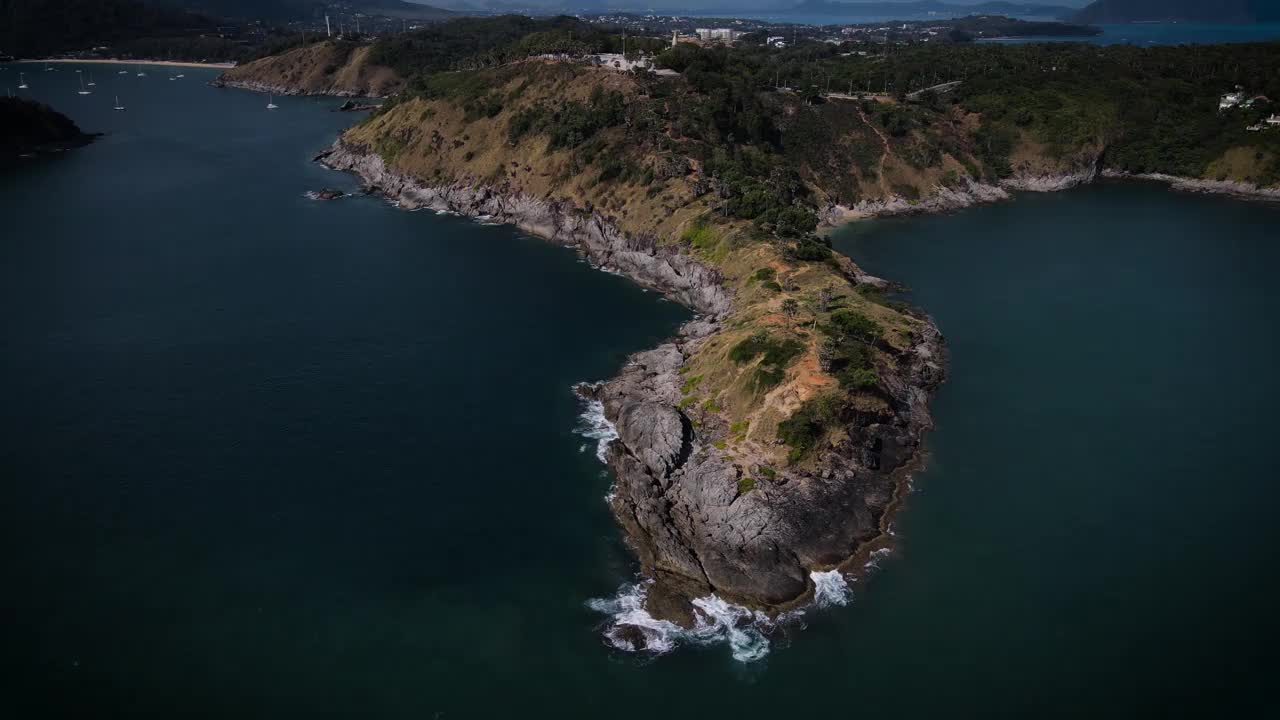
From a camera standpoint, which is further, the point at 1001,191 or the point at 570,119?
the point at 1001,191

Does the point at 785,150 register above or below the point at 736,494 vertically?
above

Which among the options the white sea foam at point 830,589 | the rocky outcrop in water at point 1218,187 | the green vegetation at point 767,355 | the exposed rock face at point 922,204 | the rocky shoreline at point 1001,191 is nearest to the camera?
the white sea foam at point 830,589

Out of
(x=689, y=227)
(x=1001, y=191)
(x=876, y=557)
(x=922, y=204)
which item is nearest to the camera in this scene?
(x=876, y=557)

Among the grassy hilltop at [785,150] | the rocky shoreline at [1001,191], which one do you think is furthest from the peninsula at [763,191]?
the rocky shoreline at [1001,191]

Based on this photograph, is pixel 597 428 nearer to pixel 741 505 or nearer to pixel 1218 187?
pixel 741 505

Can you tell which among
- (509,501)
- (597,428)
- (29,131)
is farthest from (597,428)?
(29,131)

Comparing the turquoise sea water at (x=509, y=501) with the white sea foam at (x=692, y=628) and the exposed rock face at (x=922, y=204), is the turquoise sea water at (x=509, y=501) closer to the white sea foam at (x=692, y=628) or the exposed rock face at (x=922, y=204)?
the white sea foam at (x=692, y=628)

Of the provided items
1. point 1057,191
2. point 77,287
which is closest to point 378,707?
point 77,287
